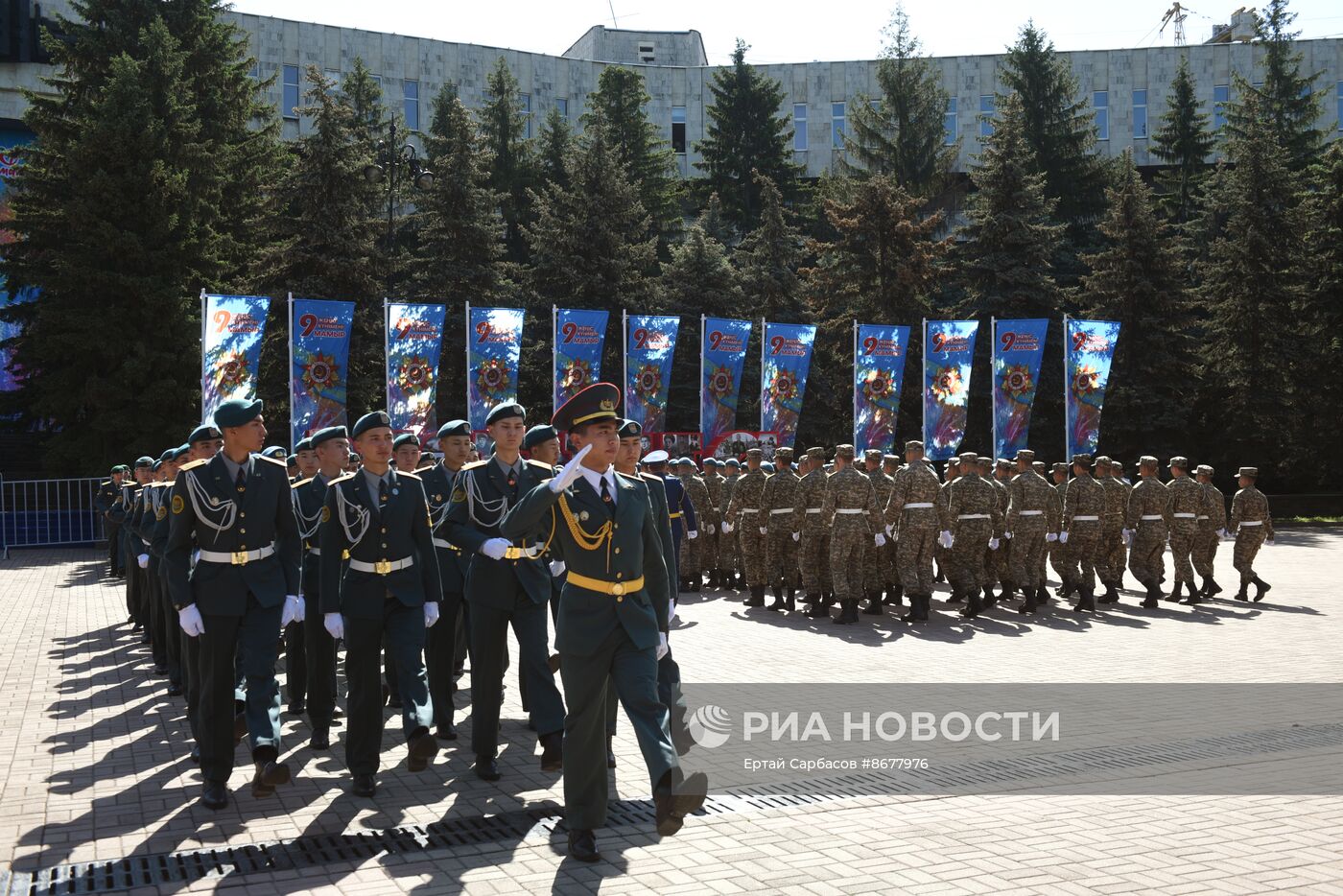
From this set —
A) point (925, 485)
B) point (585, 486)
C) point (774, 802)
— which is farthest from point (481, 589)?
point (925, 485)

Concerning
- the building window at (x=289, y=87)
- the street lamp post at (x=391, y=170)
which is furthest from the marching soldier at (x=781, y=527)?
the building window at (x=289, y=87)

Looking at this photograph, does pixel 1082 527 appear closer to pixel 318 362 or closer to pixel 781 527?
pixel 781 527

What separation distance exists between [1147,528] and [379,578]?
11.9m

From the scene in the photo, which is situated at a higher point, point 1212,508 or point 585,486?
point 585,486

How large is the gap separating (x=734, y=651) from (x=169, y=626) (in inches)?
204

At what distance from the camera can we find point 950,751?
7359 mm

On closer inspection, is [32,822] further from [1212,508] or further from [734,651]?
[1212,508]

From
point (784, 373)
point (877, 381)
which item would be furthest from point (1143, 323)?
point (784, 373)

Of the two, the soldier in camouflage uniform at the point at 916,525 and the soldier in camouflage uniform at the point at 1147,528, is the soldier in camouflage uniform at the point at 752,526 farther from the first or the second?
the soldier in camouflage uniform at the point at 1147,528

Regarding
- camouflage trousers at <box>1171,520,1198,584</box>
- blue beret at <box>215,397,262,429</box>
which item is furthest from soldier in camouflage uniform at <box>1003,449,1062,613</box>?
blue beret at <box>215,397,262,429</box>

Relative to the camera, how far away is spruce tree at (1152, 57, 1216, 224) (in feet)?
168

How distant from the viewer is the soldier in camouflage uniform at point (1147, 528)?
15.3 metres

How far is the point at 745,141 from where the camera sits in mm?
52312

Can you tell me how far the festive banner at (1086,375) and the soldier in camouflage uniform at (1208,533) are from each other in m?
7.28
